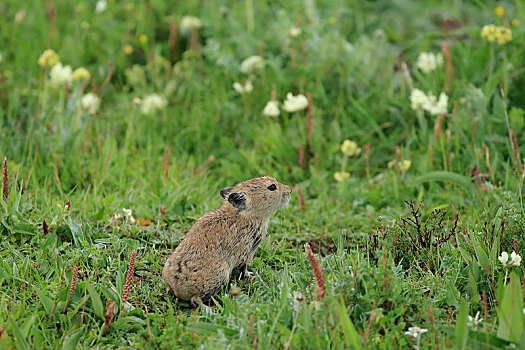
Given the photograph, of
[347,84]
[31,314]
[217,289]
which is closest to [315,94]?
[347,84]

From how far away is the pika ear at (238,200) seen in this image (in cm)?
422

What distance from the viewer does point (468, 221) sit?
4812 mm

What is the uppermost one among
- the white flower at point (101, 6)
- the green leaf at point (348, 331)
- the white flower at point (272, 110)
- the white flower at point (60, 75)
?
the white flower at point (101, 6)

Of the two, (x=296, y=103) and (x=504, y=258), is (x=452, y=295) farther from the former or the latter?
(x=296, y=103)

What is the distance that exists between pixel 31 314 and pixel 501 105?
15.1ft

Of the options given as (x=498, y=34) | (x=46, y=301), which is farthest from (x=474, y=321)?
(x=498, y=34)

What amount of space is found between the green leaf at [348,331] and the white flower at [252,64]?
401 cm

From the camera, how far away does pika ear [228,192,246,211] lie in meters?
4.22

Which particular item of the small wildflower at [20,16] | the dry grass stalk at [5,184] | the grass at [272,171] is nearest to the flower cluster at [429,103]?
the grass at [272,171]

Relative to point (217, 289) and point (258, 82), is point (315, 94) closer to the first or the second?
point (258, 82)

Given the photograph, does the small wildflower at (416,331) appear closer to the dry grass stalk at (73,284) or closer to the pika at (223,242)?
the pika at (223,242)

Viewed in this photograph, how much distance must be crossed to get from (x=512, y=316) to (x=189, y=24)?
Answer: 5680mm

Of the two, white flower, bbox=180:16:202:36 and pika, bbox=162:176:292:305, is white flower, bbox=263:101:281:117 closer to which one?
pika, bbox=162:176:292:305

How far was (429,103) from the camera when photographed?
596 centimetres
